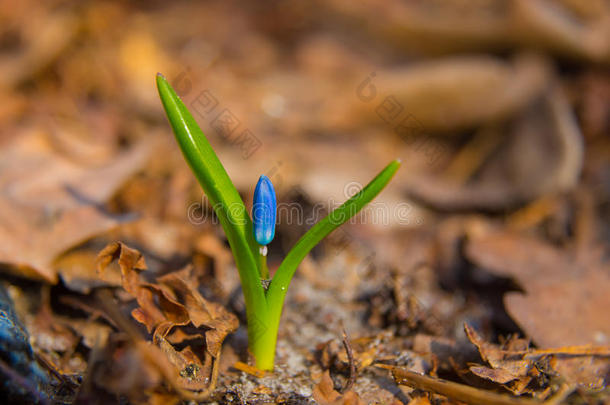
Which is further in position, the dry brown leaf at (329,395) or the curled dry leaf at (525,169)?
the curled dry leaf at (525,169)

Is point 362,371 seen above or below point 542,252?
below

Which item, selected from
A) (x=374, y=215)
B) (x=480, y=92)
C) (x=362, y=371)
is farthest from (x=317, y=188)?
(x=480, y=92)

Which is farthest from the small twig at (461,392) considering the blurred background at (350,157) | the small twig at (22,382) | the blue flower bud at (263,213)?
the small twig at (22,382)

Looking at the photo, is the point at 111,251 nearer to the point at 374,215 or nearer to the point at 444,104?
the point at 374,215

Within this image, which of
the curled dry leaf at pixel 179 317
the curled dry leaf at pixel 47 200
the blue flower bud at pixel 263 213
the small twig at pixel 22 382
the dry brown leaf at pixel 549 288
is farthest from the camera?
the curled dry leaf at pixel 47 200

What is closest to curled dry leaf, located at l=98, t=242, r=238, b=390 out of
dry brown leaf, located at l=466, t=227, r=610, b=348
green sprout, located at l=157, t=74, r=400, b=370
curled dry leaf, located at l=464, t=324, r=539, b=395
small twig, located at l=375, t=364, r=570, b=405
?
green sprout, located at l=157, t=74, r=400, b=370

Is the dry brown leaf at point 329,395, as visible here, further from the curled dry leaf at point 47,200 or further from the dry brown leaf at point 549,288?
the curled dry leaf at point 47,200
